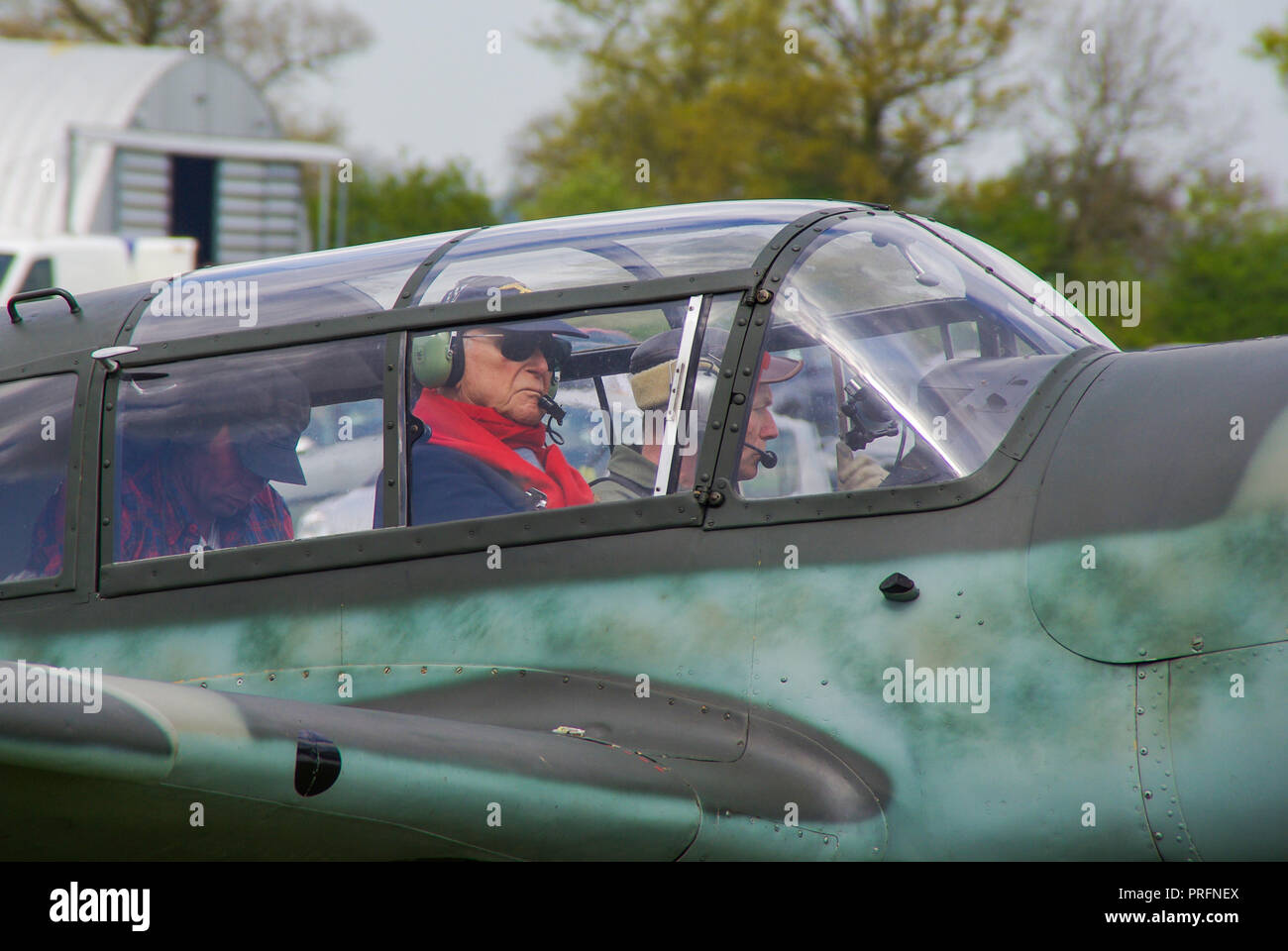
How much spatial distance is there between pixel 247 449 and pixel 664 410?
4.29 feet

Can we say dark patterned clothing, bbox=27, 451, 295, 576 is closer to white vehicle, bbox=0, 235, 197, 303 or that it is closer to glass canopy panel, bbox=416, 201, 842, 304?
glass canopy panel, bbox=416, 201, 842, 304

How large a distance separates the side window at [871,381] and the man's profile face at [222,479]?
153cm

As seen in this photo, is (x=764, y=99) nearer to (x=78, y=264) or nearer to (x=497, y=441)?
(x=78, y=264)

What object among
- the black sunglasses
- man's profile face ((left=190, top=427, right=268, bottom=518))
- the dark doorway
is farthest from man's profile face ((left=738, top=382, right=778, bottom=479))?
the dark doorway

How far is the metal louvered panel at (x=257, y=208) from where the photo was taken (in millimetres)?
26031

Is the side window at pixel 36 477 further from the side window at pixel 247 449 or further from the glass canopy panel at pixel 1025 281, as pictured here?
the glass canopy panel at pixel 1025 281

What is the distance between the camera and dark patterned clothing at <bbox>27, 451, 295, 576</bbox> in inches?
160

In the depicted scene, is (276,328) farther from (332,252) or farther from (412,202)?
(412,202)

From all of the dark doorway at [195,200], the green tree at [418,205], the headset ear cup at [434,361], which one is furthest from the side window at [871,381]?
the green tree at [418,205]

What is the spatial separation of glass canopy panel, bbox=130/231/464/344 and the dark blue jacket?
0.54 metres
